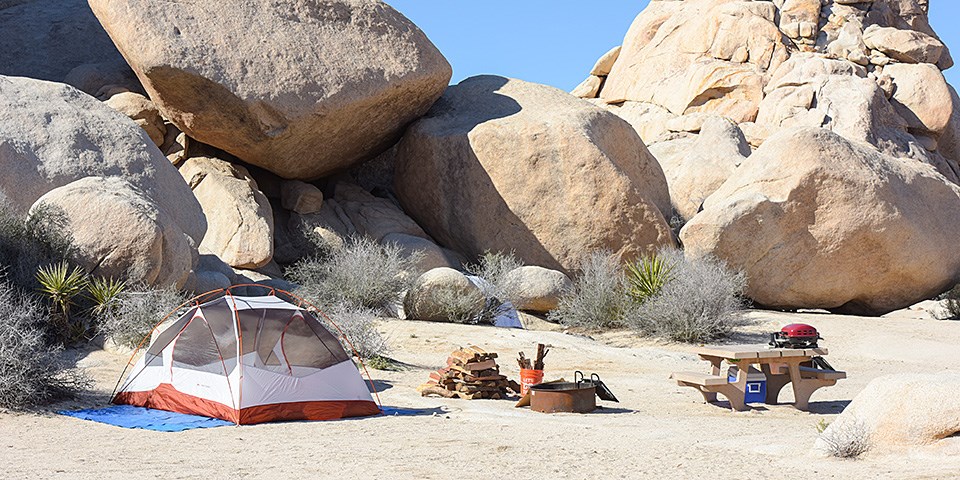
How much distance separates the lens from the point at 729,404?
10.7m

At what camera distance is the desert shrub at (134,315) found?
12141mm

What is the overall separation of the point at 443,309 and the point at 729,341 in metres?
4.37

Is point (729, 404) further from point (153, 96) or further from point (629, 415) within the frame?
point (153, 96)

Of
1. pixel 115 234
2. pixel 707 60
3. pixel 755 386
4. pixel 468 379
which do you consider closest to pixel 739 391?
pixel 755 386

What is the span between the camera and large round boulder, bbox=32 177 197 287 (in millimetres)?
13195

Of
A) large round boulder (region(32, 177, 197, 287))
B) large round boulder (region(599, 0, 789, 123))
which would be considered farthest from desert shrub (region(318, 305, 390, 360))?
large round boulder (region(599, 0, 789, 123))

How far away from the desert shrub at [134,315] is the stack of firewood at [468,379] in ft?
10.6

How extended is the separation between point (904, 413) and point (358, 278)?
36.1 feet

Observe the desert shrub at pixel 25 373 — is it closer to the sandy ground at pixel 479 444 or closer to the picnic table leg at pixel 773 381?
the sandy ground at pixel 479 444

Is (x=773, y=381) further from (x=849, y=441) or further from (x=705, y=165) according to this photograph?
(x=705, y=165)

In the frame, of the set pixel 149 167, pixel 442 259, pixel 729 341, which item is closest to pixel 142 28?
pixel 149 167

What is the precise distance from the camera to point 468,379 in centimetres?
1078

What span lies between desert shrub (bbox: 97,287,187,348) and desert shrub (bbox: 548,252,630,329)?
23.0 feet

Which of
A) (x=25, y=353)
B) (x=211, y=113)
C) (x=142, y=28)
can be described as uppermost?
(x=142, y=28)
